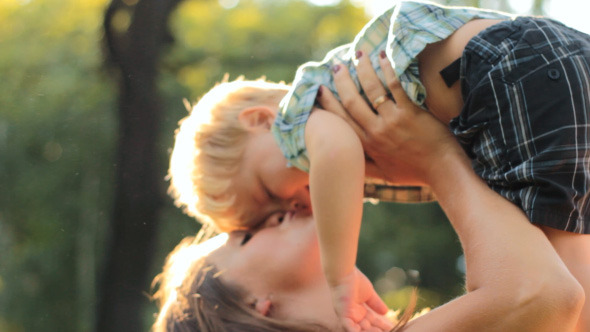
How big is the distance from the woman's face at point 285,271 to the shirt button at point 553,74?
914mm

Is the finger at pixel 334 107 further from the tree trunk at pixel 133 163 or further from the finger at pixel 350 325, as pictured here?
the tree trunk at pixel 133 163

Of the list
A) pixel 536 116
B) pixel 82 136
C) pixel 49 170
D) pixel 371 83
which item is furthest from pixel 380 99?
pixel 49 170

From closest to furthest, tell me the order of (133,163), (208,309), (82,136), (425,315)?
1. (425,315)
2. (208,309)
3. (133,163)
4. (82,136)

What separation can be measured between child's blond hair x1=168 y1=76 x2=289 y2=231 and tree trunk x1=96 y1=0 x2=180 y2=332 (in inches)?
68.5

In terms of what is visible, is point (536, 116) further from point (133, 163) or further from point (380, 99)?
point (133, 163)

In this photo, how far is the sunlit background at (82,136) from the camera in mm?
10305

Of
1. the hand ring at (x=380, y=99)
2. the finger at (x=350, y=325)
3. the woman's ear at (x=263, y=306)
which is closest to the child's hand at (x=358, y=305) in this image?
the finger at (x=350, y=325)

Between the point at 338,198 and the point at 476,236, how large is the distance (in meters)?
0.36

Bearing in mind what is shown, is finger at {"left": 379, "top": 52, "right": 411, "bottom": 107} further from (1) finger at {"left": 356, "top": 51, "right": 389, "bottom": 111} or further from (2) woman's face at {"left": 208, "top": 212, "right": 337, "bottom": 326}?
(2) woman's face at {"left": 208, "top": 212, "right": 337, "bottom": 326}

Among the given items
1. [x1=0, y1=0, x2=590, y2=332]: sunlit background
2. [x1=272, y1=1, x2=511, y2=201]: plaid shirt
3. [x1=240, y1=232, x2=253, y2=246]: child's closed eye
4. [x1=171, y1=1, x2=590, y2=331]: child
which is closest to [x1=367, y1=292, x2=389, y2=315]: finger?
[x1=171, y1=1, x2=590, y2=331]: child

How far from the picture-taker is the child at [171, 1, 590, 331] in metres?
1.79

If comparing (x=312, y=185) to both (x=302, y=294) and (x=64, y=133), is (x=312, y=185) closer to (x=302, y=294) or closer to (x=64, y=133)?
(x=302, y=294)

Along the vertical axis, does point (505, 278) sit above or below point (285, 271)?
above

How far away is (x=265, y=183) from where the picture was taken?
246 centimetres
